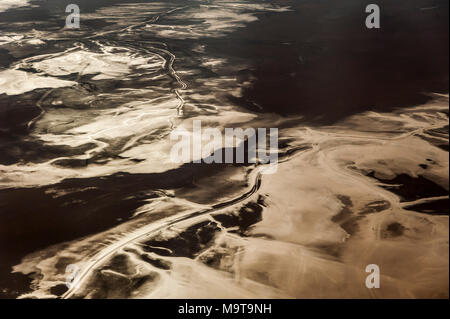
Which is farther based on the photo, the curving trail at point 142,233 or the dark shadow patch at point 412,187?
the dark shadow patch at point 412,187

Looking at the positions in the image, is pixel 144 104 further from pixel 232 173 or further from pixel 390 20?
pixel 390 20

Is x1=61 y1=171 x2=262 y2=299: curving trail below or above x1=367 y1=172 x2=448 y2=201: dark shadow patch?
below

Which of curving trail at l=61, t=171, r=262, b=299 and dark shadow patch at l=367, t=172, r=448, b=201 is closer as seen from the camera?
curving trail at l=61, t=171, r=262, b=299

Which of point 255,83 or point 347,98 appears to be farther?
point 255,83

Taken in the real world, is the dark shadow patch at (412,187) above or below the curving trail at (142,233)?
above

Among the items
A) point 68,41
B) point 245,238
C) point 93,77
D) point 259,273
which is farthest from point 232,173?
point 68,41

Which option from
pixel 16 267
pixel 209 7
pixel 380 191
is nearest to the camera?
pixel 16 267

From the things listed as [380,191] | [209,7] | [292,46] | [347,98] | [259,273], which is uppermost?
[209,7]

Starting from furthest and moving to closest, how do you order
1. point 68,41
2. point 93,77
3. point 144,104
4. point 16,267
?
point 68,41
point 93,77
point 144,104
point 16,267

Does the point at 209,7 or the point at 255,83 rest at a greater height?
the point at 209,7
